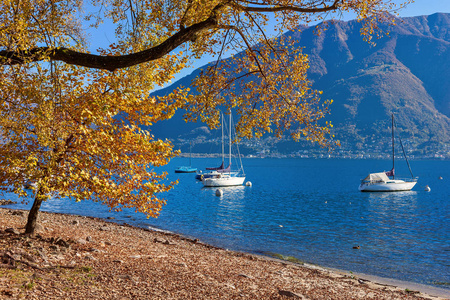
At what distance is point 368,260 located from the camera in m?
21.9

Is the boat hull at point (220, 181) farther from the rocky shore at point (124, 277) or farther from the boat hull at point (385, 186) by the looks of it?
the rocky shore at point (124, 277)

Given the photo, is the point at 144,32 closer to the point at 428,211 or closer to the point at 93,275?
the point at 93,275

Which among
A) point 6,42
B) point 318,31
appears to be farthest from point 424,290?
point 6,42

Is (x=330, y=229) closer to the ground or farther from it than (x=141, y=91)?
closer to the ground

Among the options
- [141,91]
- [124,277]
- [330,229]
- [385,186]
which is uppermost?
[141,91]

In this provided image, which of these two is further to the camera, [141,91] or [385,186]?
[385,186]

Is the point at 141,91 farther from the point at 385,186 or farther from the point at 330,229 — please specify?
the point at 385,186

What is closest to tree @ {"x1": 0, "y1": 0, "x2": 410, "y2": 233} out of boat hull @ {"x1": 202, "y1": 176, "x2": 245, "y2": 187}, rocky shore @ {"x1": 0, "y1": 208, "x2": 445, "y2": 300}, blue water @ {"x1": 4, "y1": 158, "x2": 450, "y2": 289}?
rocky shore @ {"x1": 0, "y1": 208, "x2": 445, "y2": 300}

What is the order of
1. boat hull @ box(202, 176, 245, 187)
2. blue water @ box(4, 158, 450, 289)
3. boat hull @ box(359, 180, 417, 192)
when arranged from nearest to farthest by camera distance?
blue water @ box(4, 158, 450, 289) → boat hull @ box(359, 180, 417, 192) → boat hull @ box(202, 176, 245, 187)

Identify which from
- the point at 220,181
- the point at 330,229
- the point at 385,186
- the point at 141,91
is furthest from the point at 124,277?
the point at 385,186

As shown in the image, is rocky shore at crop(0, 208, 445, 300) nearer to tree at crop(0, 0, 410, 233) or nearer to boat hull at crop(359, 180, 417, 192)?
tree at crop(0, 0, 410, 233)

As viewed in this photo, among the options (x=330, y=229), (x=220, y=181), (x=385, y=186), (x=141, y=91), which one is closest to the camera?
(x=141, y=91)

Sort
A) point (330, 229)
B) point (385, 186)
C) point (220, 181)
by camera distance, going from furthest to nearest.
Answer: point (220, 181)
point (385, 186)
point (330, 229)

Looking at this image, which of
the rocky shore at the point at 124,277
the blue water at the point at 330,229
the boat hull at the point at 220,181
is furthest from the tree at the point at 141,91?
the boat hull at the point at 220,181
